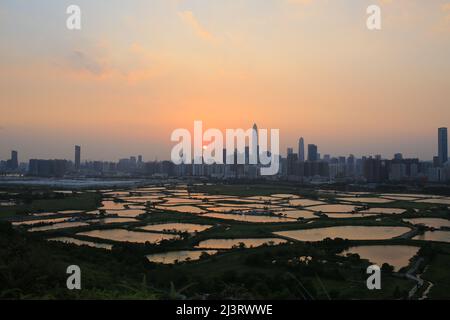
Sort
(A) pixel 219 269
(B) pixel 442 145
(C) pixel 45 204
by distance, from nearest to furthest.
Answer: (A) pixel 219 269, (C) pixel 45 204, (B) pixel 442 145

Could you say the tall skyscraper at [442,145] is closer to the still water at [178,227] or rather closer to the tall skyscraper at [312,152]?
the tall skyscraper at [312,152]

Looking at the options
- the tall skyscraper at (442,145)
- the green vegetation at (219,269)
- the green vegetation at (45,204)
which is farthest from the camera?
the tall skyscraper at (442,145)

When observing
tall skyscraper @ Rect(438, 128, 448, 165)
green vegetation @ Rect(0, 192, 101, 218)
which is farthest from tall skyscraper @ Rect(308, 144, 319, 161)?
green vegetation @ Rect(0, 192, 101, 218)

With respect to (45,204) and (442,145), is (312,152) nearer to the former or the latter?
(442,145)

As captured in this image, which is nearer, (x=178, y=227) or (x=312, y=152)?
(x=178, y=227)

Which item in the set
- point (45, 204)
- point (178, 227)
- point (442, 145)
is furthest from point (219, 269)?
point (442, 145)

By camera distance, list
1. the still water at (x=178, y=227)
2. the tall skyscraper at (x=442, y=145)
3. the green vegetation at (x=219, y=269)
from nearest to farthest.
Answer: the green vegetation at (x=219, y=269) < the still water at (x=178, y=227) < the tall skyscraper at (x=442, y=145)

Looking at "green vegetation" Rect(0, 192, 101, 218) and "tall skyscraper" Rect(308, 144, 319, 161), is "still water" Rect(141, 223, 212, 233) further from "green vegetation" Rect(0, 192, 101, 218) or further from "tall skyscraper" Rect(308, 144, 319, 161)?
"tall skyscraper" Rect(308, 144, 319, 161)

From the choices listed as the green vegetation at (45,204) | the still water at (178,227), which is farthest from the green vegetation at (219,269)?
the green vegetation at (45,204)

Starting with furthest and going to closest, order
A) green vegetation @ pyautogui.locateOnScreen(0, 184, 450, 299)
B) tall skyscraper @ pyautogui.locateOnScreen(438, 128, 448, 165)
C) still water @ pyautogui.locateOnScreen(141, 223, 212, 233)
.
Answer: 1. tall skyscraper @ pyautogui.locateOnScreen(438, 128, 448, 165)
2. still water @ pyautogui.locateOnScreen(141, 223, 212, 233)
3. green vegetation @ pyautogui.locateOnScreen(0, 184, 450, 299)
